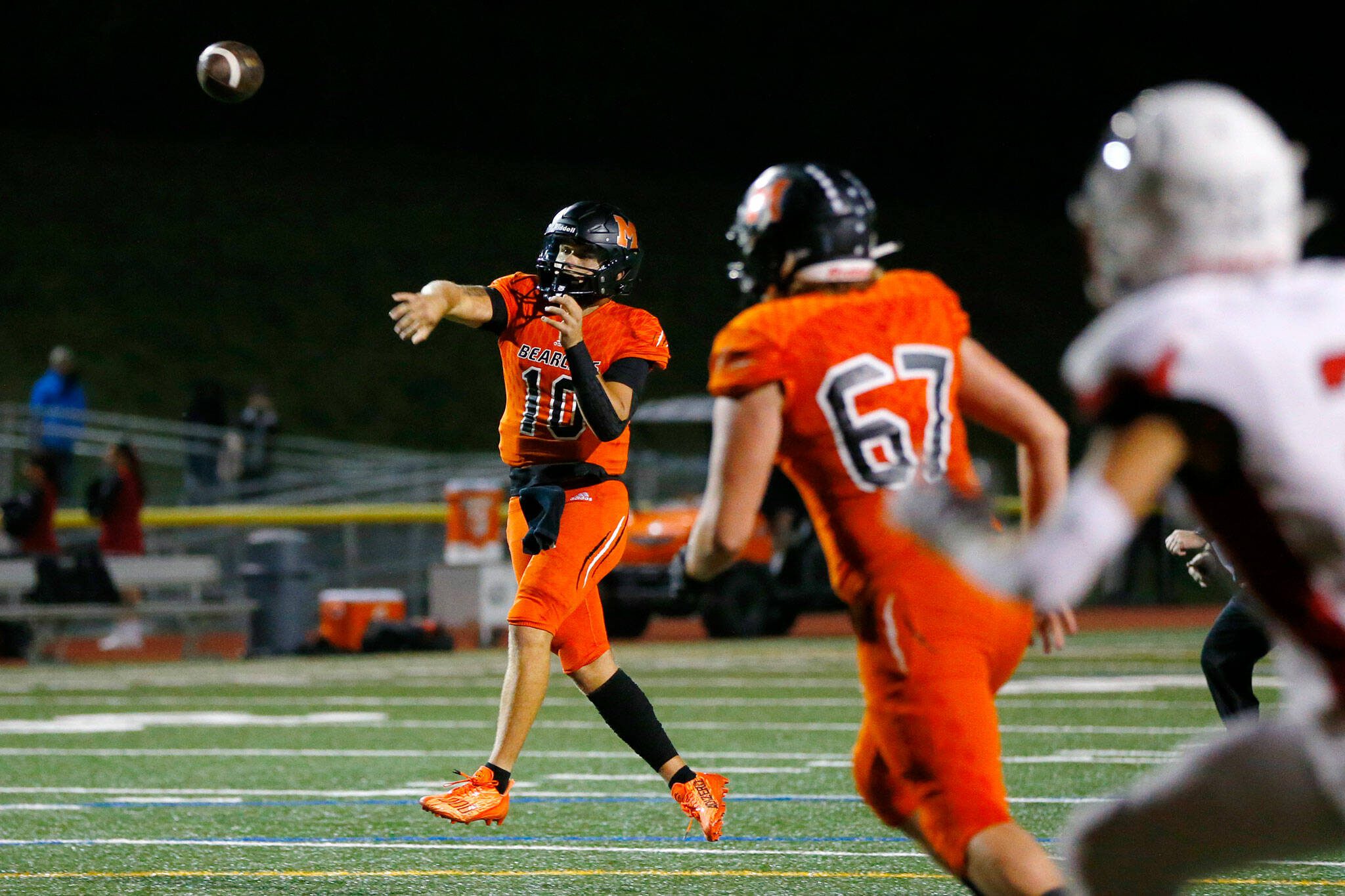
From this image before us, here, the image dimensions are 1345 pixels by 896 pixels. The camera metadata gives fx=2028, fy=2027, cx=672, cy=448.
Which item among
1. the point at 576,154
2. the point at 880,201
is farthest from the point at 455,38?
the point at 880,201

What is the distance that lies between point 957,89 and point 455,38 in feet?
30.2

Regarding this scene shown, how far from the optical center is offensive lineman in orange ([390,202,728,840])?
613cm

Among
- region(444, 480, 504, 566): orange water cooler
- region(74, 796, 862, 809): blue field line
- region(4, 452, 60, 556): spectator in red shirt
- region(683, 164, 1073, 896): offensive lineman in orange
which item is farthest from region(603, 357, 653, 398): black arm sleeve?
region(444, 480, 504, 566): orange water cooler

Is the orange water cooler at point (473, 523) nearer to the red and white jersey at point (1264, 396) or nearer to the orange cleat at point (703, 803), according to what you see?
the orange cleat at point (703, 803)

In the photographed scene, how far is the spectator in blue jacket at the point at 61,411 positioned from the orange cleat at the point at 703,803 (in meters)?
15.7

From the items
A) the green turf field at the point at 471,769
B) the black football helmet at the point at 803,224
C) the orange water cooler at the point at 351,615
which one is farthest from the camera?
the orange water cooler at the point at 351,615

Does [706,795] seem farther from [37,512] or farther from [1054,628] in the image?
[37,512]

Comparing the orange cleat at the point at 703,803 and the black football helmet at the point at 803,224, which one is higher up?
the black football helmet at the point at 803,224

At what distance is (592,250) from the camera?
6430 mm

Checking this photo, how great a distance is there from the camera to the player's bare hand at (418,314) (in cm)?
584

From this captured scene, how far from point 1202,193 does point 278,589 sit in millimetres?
14247

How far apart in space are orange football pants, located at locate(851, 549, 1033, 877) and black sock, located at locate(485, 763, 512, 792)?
256cm

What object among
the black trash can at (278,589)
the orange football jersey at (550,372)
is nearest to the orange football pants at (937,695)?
the orange football jersey at (550,372)

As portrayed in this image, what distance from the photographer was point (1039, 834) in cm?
633
